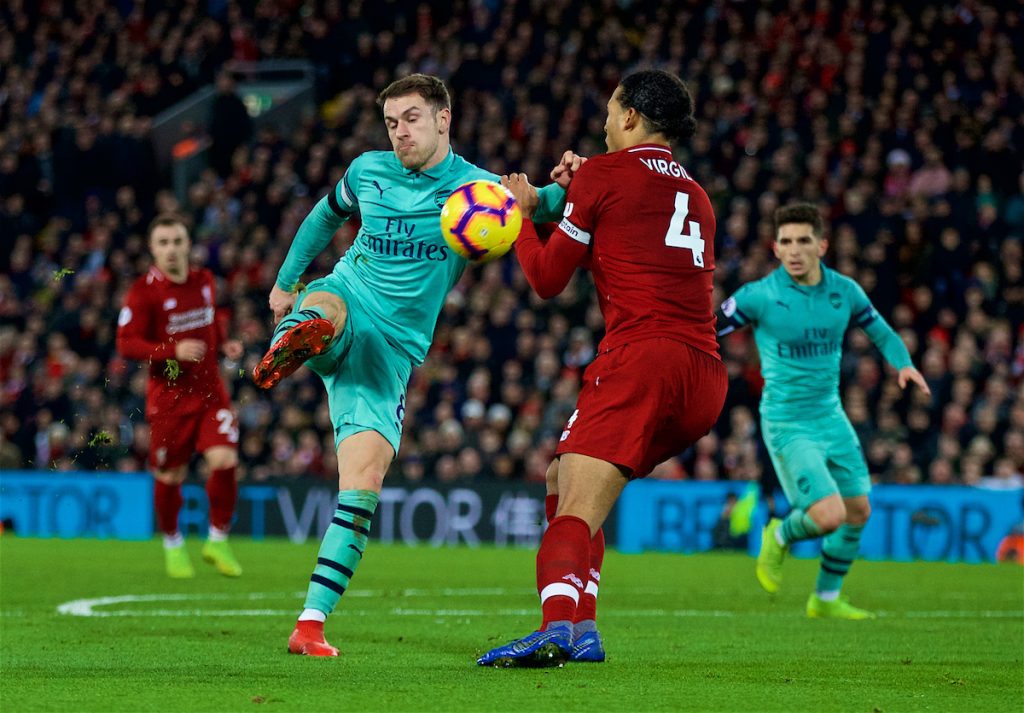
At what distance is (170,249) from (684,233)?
22.0 feet

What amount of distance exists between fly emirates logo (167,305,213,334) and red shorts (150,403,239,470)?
663 mm

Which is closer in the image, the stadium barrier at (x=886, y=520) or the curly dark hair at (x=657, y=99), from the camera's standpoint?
the curly dark hair at (x=657, y=99)

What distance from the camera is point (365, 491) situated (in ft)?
21.6

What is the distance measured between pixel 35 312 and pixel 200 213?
382 cm

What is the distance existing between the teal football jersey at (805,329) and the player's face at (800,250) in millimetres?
73

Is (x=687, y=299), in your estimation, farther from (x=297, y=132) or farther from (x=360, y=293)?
(x=297, y=132)

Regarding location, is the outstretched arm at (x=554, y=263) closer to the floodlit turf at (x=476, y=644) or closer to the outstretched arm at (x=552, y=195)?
the outstretched arm at (x=552, y=195)

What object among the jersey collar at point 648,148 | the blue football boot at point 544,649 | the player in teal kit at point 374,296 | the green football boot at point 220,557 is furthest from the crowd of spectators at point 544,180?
the blue football boot at point 544,649

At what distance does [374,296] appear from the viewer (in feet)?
22.7

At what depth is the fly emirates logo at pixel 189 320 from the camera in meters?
11.7

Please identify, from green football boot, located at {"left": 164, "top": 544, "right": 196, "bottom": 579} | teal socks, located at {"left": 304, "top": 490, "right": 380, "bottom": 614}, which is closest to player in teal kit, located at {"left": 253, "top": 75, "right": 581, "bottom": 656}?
teal socks, located at {"left": 304, "top": 490, "right": 380, "bottom": 614}

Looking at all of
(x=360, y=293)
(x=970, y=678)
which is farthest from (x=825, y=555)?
(x=360, y=293)

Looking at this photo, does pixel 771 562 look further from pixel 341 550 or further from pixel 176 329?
pixel 176 329

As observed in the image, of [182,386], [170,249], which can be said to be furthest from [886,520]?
[170,249]
